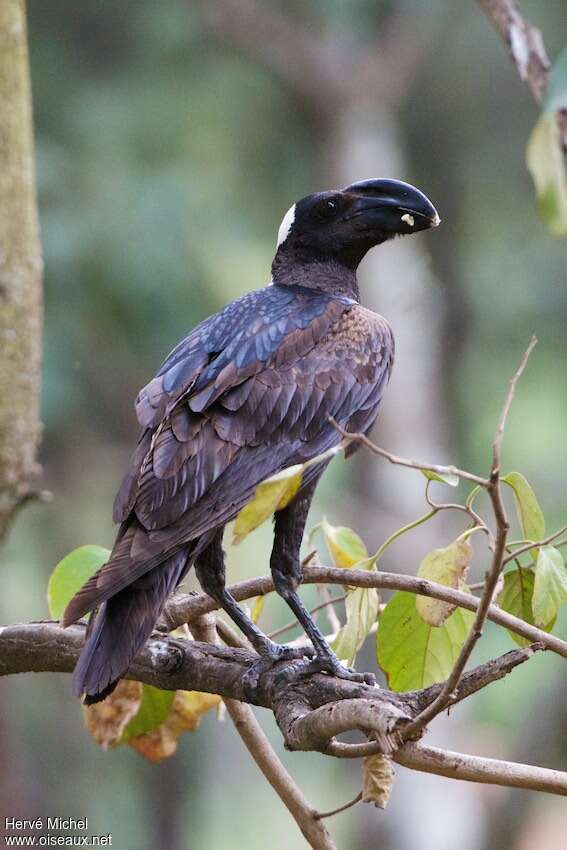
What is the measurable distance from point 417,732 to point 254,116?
11068mm

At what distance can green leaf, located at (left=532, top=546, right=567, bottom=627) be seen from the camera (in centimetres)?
245

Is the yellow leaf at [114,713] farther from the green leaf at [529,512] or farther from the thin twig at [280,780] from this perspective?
the green leaf at [529,512]

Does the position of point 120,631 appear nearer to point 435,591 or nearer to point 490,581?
point 435,591

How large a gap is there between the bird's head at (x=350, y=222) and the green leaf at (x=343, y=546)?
4.32ft

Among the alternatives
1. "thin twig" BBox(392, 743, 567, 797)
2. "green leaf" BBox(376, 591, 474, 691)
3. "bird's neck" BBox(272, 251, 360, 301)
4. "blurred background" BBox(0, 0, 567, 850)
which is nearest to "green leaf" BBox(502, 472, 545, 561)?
"green leaf" BBox(376, 591, 474, 691)

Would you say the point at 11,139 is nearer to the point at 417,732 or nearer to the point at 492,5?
the point at 492,5

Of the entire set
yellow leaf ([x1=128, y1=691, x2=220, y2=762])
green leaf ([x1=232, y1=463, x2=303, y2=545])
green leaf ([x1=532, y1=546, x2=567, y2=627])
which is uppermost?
green leaf ([x1=232, y1=463, x2=303, y2=545])

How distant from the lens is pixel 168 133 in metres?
11.4

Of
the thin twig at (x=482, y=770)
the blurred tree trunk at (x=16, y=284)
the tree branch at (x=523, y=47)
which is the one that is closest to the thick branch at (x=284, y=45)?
the blurred tree trunk at (x=16, y=284)

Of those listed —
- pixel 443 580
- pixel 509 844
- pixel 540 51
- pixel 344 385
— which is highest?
pixel 540 51

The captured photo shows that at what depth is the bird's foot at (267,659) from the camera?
2842 millimetres

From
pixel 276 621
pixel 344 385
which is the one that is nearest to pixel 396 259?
pixel 276 621

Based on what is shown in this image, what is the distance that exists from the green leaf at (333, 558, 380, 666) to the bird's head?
1636 millimetres

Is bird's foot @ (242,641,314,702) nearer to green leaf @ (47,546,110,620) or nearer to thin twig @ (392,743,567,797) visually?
green leaf @ (47,546,110,620)
